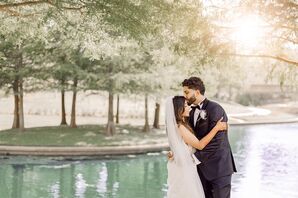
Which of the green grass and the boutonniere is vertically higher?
the boutonniere

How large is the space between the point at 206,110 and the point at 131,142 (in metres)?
21.5

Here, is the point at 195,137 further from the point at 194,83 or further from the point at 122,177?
the point at 122,177

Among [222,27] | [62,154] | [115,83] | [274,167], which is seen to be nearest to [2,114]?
[115,83]

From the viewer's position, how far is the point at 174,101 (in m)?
5.75

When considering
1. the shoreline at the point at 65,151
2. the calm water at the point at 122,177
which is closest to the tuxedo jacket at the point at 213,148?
the calm water at the point at 122,177

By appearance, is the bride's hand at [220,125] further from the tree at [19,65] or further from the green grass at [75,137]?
the tree at [19,65]

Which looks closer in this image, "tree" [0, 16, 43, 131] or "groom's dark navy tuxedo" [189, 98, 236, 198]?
"groom's dark navy tuxedo" [189, 98, 236, 198]

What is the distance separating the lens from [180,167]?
6051mm

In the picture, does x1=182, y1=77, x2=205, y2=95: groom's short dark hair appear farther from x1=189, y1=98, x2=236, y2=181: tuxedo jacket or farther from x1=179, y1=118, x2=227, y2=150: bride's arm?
x1=179, y1=118, x2=227, y2=150: bride's arm

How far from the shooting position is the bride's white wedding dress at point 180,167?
5.84 meters

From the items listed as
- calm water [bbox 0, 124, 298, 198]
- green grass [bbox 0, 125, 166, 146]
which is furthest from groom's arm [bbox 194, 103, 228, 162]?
green grass [bbox 0, 125, 166, 146]

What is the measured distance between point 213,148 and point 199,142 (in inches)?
8.1

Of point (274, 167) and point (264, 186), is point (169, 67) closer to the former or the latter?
point (274, 167)

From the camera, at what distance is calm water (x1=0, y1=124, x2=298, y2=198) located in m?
16.3
